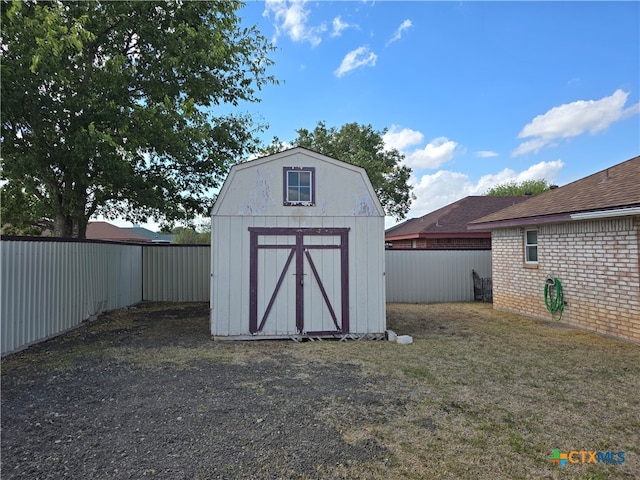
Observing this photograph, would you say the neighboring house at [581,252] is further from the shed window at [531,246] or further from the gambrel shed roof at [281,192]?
the gambrel shed roof at [281,192]

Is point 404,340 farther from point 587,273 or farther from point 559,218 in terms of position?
point 559,218

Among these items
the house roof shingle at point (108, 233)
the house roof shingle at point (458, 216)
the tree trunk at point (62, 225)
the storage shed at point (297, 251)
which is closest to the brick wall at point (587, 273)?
the storage shed at point (297, 251)

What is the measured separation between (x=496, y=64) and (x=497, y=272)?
6.31m

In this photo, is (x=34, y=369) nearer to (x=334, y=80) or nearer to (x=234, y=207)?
(x=234, y=207)

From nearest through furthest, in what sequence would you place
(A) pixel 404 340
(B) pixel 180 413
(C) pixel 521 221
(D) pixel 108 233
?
(B) pixel 180 413
(A) pixel 404 340
(C) pixel 521 221
(D) pixel 108 233

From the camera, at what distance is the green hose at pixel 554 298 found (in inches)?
319

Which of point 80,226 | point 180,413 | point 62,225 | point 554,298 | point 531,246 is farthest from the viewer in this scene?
point 80,226

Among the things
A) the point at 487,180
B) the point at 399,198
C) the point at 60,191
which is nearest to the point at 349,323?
the point at 60,191

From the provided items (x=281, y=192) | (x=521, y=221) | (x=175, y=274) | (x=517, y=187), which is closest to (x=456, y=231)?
(x=521, y=221)

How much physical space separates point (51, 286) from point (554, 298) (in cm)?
1027

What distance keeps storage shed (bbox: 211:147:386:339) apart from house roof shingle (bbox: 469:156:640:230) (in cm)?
403

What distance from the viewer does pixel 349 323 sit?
694cm

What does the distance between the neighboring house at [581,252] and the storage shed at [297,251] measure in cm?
411

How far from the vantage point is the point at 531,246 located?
367 inches
